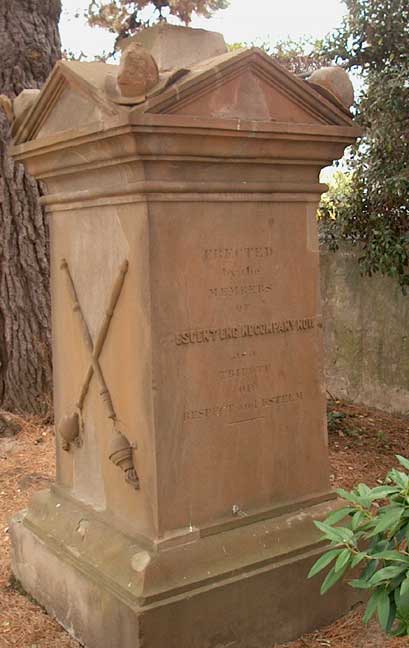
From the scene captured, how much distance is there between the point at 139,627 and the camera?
2.73 m

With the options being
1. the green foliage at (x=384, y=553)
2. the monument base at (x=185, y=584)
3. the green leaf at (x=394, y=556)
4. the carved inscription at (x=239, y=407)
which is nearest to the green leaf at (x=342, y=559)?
the green foliage at (x=384, y=553)

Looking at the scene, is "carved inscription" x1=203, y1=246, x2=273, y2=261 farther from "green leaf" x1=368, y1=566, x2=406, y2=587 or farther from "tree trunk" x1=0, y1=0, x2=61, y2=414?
"tree trunk" x1=0, y1=0, x2=61, y2=414

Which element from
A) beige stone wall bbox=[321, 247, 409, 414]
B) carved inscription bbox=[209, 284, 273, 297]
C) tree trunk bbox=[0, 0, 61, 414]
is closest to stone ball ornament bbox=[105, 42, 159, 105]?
carved inscription bbox=[209, 284, 273, 297]

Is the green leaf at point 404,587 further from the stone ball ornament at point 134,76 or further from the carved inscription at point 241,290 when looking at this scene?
the stone ball ornament at point 134,76

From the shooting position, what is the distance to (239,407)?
10.4ft

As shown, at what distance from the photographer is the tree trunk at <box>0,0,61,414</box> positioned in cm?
591

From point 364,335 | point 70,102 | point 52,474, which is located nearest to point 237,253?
point 70,102

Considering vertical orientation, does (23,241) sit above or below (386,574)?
above

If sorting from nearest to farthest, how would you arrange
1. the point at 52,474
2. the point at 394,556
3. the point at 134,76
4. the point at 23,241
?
1. the point at 394,556
2. the point at 134,76
3. the point at 52,474
4. the point at 23,241

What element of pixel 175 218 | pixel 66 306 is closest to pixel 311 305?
pixel 175 218

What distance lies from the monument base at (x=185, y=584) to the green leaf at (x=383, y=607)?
89 cm

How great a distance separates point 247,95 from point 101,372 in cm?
126

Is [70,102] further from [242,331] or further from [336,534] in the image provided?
[336,534]

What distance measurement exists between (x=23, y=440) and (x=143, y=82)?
3.71 m
